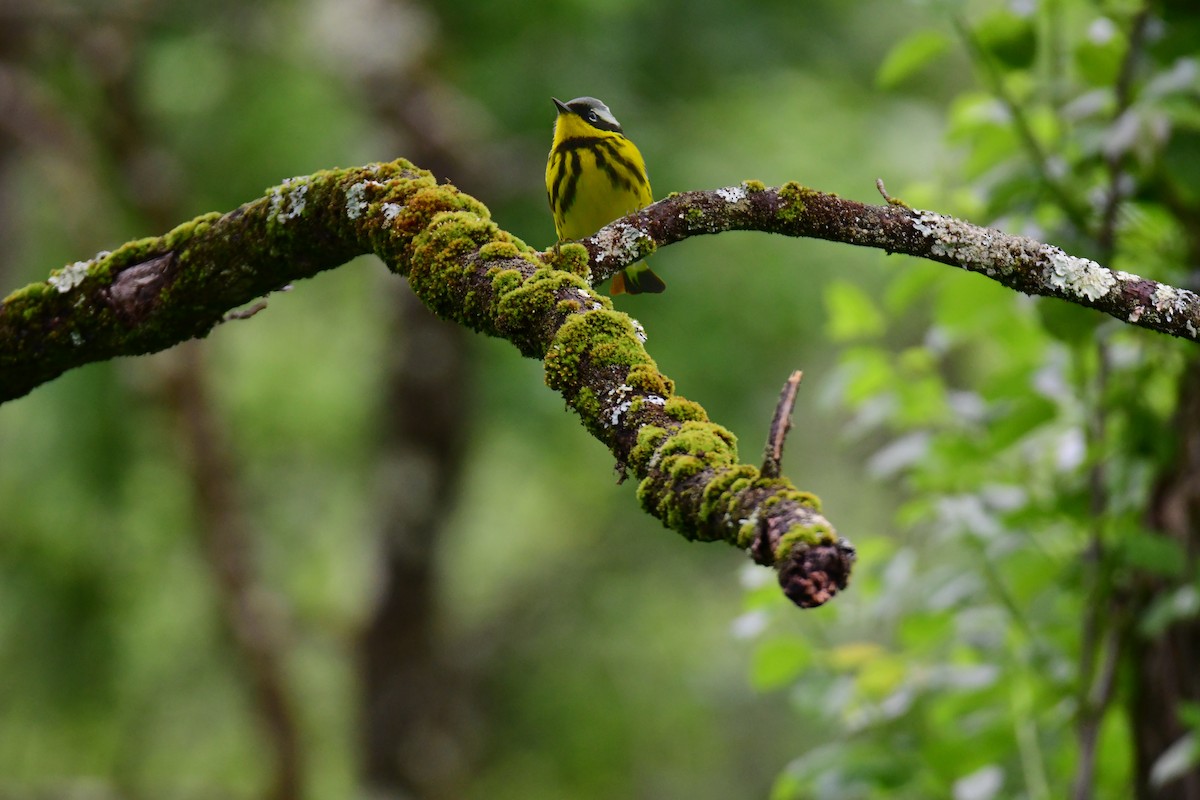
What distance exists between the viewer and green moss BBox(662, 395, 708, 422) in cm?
129

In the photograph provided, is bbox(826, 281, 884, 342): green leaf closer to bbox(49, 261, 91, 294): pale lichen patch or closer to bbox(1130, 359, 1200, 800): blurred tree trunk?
bbox(1130, 359, 1200, 800): blurred tree trunk

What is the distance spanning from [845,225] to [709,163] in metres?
5.56

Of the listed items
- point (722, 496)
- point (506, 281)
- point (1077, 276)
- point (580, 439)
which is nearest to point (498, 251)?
point (506, 281)

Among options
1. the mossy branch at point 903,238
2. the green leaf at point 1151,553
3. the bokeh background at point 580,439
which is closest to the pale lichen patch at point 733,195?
the mossy branch at point 903,238

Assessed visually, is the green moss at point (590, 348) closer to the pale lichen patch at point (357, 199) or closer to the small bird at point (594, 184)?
the pale lichen patch at point (357, 199)

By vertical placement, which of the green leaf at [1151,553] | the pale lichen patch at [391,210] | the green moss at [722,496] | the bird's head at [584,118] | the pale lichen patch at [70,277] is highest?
the bird's head at [584,118]

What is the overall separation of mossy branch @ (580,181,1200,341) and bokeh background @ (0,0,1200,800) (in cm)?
92

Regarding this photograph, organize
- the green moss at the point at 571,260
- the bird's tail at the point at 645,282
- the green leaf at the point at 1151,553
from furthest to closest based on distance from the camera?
the bird's tail at the point at 645,282 → the green leaf at the point at 1151,553 → the green moss at the point at 571,260

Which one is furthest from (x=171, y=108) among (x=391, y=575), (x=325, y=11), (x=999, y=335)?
(x=999, y=335)

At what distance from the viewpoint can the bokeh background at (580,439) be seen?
283 cm

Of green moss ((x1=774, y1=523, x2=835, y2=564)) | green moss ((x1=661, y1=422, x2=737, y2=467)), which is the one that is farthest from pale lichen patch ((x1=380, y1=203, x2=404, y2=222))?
green moss ((x1=774, y1=523, x2=835, y2=564))

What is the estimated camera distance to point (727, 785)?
54.8 feet

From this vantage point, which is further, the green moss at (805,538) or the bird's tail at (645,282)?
the bird's tail at (645,282)

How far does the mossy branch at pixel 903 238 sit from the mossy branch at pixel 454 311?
19cm
